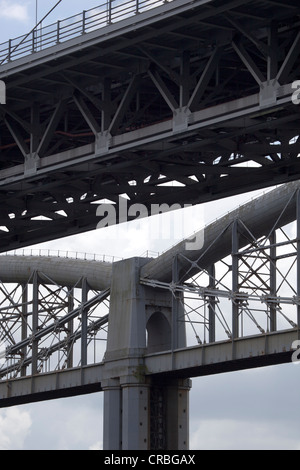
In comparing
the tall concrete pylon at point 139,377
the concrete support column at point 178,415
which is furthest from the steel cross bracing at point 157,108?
the concrete support column at point 178,415

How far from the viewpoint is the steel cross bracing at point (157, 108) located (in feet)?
126

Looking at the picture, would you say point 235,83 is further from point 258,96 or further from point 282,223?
point 282,223

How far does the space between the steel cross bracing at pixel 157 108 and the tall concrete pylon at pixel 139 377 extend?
114 feet

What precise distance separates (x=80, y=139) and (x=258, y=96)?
38.2 ft

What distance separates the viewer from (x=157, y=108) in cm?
4709

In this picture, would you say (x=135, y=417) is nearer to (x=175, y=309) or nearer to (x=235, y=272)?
(x=175, y=309)

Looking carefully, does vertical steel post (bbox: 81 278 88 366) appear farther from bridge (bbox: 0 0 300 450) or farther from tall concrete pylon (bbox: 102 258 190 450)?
bridge (bbox: 0 0 300 450)

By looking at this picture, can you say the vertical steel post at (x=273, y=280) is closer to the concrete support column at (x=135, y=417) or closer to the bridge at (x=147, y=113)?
the concrete support column at (x=135, y=417)

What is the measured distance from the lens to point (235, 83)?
4462 cm

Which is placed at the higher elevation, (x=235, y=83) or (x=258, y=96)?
(x=235, y=83)

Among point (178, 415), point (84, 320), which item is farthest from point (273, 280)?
point (84, 320)
